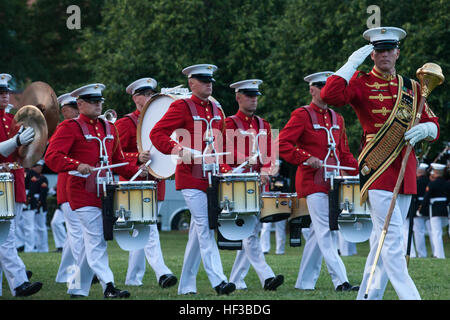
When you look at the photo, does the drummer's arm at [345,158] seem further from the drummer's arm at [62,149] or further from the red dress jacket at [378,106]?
the red dress jacket at [378,106]

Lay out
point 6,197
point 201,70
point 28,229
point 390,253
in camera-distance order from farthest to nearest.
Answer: point 28,229
point 201,70
point 6,197
point 390,253

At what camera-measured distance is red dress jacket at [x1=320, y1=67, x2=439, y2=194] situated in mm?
8602

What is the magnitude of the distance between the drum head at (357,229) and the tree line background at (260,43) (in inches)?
495

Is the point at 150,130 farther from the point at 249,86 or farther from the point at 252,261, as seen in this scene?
the point at 252,261

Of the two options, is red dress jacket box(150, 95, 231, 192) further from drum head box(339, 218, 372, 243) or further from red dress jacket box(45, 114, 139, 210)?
drum head box(339, 218, 372, 243)

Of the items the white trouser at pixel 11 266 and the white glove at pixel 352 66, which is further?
the white trouser at pixel 11 266

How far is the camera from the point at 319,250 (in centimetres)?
1212

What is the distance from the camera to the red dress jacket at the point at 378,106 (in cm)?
860

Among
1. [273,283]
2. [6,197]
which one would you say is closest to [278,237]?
[273,283]

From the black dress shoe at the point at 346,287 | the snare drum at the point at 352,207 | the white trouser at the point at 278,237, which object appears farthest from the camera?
the white trouser at the point at 278,237

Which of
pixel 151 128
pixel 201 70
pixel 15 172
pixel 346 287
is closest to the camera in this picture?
pixel 201 70

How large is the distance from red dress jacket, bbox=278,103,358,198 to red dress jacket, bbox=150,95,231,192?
100cm

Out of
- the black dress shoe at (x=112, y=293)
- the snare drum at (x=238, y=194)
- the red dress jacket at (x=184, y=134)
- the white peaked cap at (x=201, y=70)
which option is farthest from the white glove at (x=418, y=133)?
the black dress shoe at (x=112, y=293)

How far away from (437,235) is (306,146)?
1019cm
